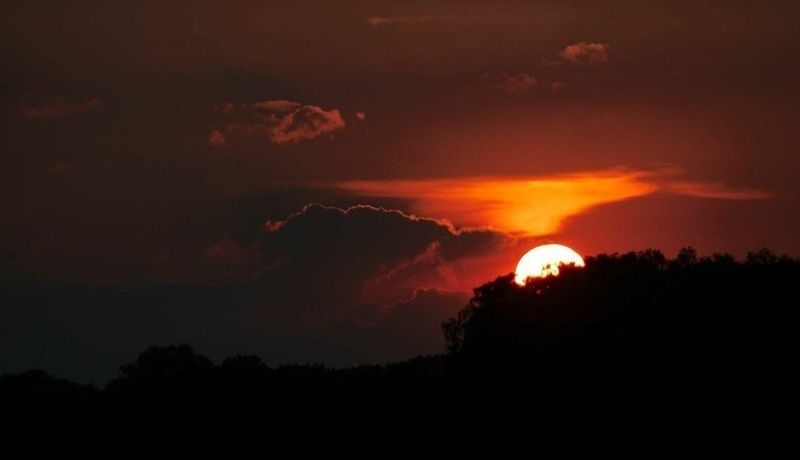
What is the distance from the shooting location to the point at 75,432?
317 ft

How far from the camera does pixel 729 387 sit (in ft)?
216

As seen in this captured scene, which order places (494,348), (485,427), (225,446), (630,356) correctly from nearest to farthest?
(630,356) → (485,427) → (494,348) → (225,446)

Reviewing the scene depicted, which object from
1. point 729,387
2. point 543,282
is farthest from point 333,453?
point 729,387

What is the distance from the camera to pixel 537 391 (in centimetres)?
7506

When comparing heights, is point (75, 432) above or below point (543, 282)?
below

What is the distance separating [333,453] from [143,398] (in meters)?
21.2

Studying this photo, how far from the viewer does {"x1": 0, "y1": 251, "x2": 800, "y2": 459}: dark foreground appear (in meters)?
66.1

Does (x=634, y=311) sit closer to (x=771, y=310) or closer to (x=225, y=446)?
(x=771, y=310)

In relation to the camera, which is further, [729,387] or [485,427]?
[485,427]

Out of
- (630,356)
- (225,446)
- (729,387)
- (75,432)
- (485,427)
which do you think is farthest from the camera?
(75,432)

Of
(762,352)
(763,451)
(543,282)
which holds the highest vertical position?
(543,282)

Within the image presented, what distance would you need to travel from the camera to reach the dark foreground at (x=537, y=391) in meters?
66.1

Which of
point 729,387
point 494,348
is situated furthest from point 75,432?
point 729,387

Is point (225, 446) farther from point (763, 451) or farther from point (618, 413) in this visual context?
point (763, 451)
